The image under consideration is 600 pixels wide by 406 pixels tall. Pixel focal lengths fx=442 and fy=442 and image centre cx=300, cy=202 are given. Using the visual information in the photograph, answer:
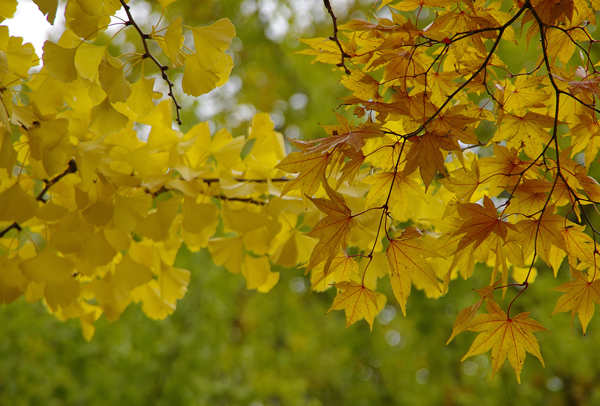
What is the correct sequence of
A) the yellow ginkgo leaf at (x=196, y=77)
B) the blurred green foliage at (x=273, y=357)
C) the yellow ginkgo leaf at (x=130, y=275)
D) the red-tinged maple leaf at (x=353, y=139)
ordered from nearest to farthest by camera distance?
the red-tinged maple leaf at (x=353, y=139) → the yellow ginkgo leaf at (x=196, y=77) → the yellow ginkgo leaf at (x=130, y=275) → the blurred green foliage at (x=273, y=357)

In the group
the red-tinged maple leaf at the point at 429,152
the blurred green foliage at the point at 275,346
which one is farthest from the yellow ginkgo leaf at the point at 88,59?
the blurred green foliage at the point at 275,346

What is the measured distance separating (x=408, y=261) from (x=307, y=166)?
0.13m

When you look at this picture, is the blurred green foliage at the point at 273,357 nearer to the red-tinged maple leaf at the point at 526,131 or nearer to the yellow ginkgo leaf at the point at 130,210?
the yellow ginkgo leaf at the point at 130,210

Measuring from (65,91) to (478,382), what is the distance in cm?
229

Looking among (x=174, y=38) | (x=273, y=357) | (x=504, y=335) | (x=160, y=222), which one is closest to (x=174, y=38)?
(x=174, y=38)

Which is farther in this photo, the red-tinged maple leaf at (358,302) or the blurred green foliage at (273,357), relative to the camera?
the blurred green foliage at (273,357)

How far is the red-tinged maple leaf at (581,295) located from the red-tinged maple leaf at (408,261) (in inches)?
4.9

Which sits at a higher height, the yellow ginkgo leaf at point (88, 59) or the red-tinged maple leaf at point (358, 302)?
the yellow ginkgo leaf at point (88, 59)

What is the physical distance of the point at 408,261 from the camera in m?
0.42

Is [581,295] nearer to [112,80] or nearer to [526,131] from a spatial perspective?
[526,131]

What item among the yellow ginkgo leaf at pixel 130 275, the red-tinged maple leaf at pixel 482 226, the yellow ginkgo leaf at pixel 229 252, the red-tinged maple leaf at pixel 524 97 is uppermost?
the red-tinged maple leaf at pixel 524 97

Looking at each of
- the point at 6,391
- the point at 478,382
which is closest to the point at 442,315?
→ the point at 478,382

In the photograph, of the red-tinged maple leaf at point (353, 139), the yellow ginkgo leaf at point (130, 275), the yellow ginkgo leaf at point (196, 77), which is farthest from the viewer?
the yellow ginkgo leaf at point (130, 275)

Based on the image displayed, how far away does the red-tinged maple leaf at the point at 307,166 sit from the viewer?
41 cm
